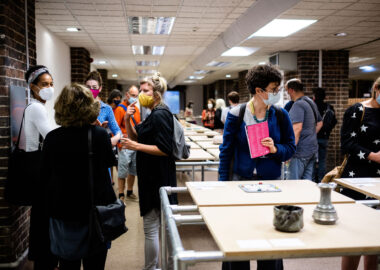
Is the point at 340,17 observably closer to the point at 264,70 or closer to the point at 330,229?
the point at 264,70

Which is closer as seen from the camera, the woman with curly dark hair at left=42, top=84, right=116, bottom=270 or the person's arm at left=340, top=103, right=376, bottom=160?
the woman with curly dark hair at left=42, top=84, right=116, bottom=270

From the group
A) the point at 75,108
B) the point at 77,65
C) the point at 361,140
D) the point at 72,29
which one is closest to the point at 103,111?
the point at 75,108

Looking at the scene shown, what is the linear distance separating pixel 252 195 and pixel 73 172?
36.1 inches

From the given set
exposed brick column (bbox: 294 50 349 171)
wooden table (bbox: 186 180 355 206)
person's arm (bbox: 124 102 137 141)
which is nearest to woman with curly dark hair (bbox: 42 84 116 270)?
wooden table (bbox: 186 180 355 206)

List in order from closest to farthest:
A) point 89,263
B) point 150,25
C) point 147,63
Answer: point 89,263 < point 150,25 < point 147,63

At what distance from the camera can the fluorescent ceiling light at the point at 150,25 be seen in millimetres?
5473

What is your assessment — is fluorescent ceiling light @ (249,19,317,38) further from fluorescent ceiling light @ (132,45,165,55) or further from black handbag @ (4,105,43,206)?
black handbag @ (4,105,43,206)

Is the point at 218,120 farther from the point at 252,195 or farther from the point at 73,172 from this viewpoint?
the point at 73,172

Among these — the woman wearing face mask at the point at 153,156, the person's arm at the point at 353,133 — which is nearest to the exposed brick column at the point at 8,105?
the woman wearing face mask at the point at 153,156

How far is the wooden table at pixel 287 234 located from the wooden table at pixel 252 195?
9cm

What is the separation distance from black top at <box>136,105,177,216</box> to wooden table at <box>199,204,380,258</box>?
846 mm

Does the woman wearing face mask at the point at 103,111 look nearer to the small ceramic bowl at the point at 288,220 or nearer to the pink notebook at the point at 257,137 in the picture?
the pink notebook at the point at 257,137

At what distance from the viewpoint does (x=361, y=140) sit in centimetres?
242

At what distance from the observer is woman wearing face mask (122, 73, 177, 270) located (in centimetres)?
228
